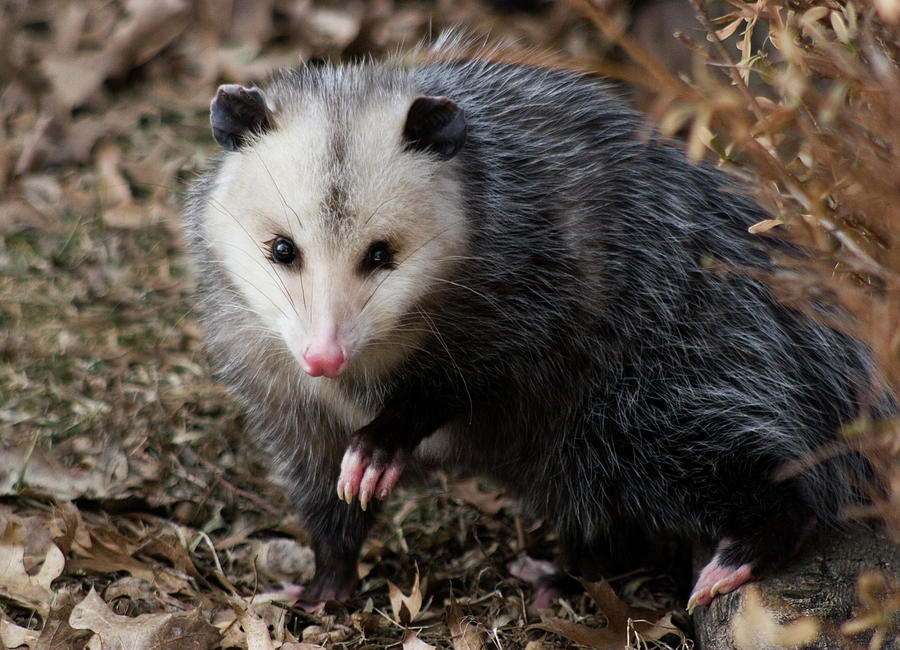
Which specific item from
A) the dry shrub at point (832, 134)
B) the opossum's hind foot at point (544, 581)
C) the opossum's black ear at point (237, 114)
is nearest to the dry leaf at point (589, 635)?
the opossum's hind foot at point (544, 581)

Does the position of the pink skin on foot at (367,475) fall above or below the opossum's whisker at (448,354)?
below

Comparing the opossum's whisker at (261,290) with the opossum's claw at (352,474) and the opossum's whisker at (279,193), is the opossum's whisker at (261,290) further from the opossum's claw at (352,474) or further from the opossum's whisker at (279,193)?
the opossum's claw at (352,474)

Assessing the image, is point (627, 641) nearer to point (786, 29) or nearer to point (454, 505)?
point (454, 505)

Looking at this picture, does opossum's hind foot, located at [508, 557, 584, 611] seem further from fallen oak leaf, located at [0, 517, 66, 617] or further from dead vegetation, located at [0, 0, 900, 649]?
fallen oak leaf, located at [0, 517, 66, 617]

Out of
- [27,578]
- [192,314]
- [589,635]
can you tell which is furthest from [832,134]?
[192,314]

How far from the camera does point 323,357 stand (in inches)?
73.4

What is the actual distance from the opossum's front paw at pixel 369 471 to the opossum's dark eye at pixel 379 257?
0.42 m

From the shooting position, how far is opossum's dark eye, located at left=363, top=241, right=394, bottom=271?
2016mm

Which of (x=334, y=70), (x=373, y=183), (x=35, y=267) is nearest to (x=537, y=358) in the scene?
(x=373, y=183)

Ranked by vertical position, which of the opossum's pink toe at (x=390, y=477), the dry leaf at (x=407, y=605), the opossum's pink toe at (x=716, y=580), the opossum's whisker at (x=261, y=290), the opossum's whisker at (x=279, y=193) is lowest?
the dry leaf at (x=407, y=605)

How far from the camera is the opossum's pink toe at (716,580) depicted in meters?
2.20

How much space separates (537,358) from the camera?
2359 millimetres

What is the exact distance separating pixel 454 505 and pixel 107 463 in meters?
0.97

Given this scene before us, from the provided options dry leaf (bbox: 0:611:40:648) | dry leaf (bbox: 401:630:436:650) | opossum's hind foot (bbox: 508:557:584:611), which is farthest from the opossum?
dry leaf (bbox: 0:611:40:648)
